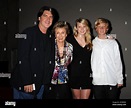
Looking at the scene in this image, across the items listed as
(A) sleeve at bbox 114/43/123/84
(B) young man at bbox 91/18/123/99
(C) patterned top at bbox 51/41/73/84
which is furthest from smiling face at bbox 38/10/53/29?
(A) sleeve at bbox 114/43/123/84

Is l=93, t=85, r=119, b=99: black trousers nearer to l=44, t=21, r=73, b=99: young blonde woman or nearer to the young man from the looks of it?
the young man

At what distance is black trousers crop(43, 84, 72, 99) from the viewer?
0.99 m

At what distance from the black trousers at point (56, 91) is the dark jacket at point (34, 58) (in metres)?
0.04

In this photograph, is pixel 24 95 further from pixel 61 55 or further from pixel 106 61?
pixel 106 61

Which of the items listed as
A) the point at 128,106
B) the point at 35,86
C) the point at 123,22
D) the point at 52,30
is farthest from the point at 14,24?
the point at 128,106

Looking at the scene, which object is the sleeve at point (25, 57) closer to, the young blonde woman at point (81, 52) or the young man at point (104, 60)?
the young blonde woman at point (81, 52)

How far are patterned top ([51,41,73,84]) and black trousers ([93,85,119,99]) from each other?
166 mm

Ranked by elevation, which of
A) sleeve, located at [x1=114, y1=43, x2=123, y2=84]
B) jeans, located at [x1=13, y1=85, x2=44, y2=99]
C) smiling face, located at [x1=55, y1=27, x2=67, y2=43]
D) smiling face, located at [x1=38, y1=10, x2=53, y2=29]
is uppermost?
Answer: smiling face, located at [x1=38, y1=10, x2=53, y2=29]

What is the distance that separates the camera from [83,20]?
98 cm

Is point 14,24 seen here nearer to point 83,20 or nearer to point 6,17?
point 6,17

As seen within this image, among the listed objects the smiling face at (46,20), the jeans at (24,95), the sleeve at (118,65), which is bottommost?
the jeans at (24,95)

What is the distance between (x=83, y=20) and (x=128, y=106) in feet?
1.55

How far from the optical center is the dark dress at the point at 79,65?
0.97 meters

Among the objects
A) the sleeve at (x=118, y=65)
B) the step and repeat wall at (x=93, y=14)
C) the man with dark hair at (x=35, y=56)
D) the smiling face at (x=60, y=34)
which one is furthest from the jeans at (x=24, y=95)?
the sleeve at (x=118, y=65)
